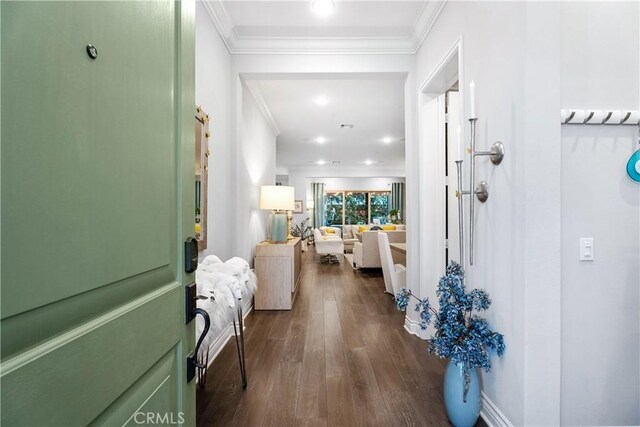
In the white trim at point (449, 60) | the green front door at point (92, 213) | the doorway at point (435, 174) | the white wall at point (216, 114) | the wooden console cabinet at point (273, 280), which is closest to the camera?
the green front door at point (92, 213)

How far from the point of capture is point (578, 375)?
1.38 meters

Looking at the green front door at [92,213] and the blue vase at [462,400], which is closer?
the green front door at [92,213]

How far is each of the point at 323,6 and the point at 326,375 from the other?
110 inches

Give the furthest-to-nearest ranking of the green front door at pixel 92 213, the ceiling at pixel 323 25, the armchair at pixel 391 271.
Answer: the armchair at pixel 391 271 → the ceiling at pixel 323 25 → the green front door at pixel 92 213

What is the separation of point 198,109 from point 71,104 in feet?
5.59

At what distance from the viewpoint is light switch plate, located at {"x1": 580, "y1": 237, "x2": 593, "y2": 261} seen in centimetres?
138

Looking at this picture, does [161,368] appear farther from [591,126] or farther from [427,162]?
[427,162]

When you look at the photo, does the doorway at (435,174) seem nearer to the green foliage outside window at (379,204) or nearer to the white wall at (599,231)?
the white wall at (599,231)

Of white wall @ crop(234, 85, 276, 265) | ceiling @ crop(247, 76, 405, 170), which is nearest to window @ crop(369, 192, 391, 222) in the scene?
ceiling @ crop(247, 76, 405, 170)

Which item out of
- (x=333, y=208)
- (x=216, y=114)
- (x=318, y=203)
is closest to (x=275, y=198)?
(x=216, y=114)

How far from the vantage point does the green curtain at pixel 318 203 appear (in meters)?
11.4

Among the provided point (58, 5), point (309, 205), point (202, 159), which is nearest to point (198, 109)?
point (202, 159)

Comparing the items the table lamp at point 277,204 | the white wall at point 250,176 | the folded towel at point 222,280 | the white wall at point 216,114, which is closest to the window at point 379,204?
the white wall at point 250,176

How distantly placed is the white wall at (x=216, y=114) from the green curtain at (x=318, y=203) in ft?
28.3
